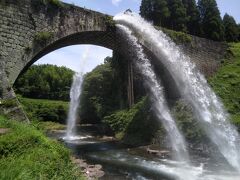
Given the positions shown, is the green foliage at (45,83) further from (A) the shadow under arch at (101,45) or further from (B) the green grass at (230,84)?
(B) the green grass at (230,84)

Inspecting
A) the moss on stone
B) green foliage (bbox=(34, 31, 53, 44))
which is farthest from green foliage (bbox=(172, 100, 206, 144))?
the moss on stone

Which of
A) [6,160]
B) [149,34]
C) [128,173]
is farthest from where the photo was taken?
[149,34]

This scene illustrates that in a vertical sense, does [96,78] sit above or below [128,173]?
above

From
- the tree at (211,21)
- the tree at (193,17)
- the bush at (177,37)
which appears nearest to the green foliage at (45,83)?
the tree at (193,17)

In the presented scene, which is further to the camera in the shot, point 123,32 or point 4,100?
point 123,32

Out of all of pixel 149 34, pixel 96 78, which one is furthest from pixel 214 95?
pixel 96 78

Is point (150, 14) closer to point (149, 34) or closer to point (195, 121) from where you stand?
point (149, 34)

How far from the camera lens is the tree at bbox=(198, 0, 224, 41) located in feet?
150

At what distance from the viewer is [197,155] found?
23.1 meters

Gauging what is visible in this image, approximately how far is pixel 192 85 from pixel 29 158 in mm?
22827

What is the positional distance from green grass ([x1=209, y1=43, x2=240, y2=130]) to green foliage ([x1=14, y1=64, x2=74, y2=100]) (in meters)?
45.8

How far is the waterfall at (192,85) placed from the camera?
78.0 ft

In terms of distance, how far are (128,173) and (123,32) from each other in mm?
11506

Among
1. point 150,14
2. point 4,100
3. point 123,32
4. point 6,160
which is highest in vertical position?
point 150,14
